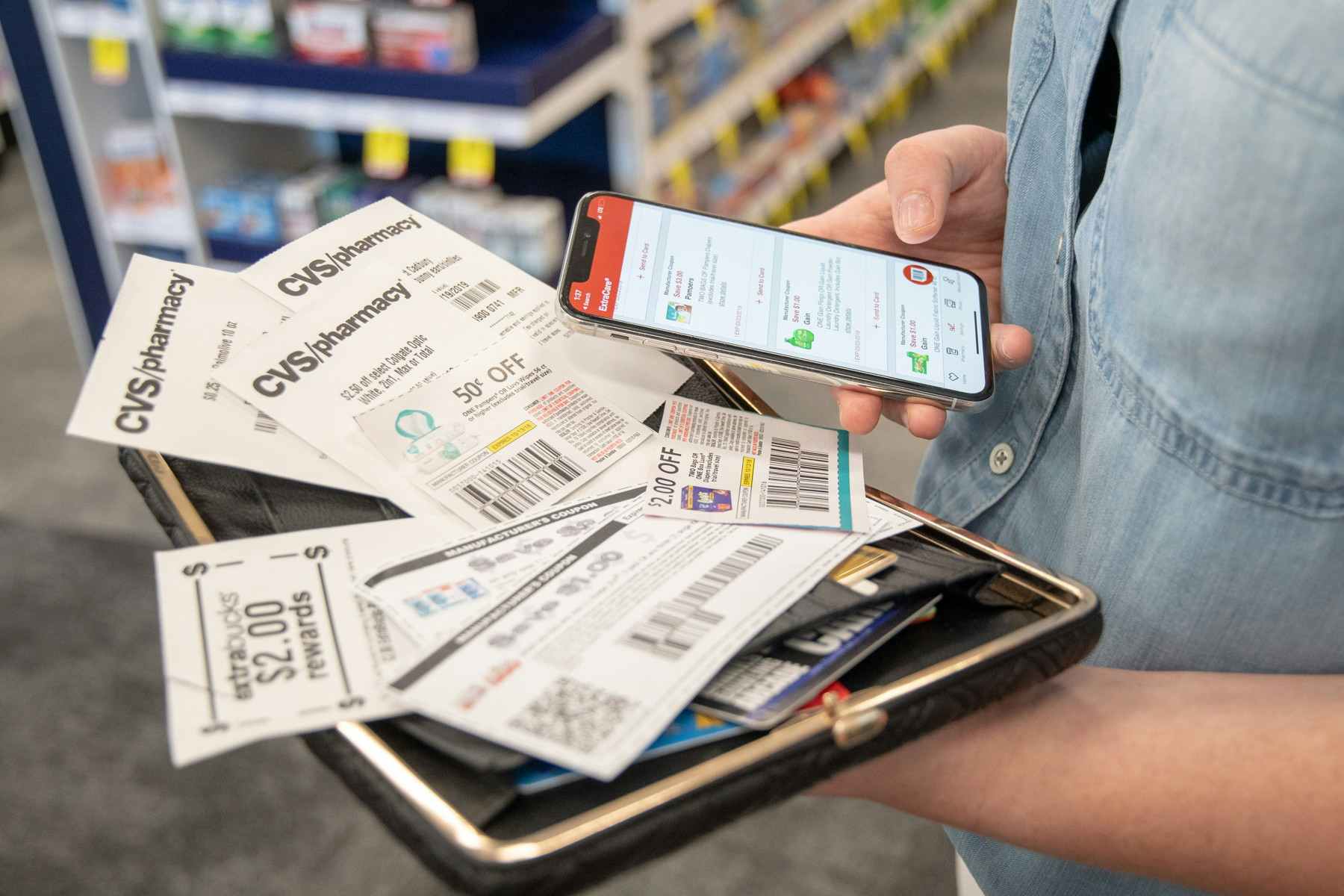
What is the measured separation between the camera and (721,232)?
901 millimetres

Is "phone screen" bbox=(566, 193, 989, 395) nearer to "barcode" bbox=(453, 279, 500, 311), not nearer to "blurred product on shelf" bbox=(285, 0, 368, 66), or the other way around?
"barcode" bbox=(453, 279, 500, 311)

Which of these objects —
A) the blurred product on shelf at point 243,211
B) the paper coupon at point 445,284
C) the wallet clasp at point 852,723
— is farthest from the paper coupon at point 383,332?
the blurred product on shelf at point 243,211

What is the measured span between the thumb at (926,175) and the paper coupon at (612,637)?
312 millimetres

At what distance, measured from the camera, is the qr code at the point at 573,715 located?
0.48 m

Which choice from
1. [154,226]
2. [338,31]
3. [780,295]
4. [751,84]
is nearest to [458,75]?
[338,31]

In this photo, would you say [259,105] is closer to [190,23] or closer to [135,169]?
[190,23]

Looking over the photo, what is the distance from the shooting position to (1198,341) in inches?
22.2

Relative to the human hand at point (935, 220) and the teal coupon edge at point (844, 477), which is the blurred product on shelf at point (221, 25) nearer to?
the human hand at point (935, 220)

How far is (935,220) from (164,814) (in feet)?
4.99

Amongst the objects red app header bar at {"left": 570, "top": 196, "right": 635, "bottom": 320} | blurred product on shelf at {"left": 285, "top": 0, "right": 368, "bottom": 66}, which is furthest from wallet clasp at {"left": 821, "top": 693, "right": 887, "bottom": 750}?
blurred product on shelf at {"left": 285, "top": 0, "right": 368, "bottom": 66}

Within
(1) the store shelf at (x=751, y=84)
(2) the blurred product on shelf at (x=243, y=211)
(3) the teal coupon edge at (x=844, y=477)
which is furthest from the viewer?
(1) the store shelf at (x=751, y=84)

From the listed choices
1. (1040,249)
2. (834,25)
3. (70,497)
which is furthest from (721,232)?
(834,25)

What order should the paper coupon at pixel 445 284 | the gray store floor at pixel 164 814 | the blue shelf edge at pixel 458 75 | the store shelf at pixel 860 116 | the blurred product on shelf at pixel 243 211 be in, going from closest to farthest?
1. the paper coupon at pixel 445 284
2. the gray store floor at pixel 164 814
3. the blue shelf edge at pixel 458 75
4. the blurred product on shelf at pixel 243 211
5. the store shelf at pixel 860 116

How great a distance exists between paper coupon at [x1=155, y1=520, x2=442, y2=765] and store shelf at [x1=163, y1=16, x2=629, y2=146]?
1.60m
